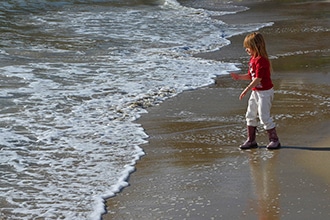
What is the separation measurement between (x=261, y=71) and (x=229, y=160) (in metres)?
0.91

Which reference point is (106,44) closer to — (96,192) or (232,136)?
(232,136)

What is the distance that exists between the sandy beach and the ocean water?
24 centimetres

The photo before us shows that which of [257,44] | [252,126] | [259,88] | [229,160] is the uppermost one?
[257,44]

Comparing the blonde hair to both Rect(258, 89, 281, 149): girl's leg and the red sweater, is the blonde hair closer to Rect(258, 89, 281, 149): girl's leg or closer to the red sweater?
the red sweater

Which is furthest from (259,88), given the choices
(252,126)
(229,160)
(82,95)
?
(82,95)

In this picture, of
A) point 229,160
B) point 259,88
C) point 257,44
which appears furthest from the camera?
point 259,88

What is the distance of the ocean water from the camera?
19.0 feet

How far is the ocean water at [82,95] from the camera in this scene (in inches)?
227

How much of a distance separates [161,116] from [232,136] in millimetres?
1379

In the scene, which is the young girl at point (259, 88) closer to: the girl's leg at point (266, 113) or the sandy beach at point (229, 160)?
the girl's leg at point (266, 113)

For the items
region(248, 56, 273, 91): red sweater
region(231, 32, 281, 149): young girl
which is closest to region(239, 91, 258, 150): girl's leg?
region(231, 32, 281, 149): young girl

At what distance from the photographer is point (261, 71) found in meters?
6.60

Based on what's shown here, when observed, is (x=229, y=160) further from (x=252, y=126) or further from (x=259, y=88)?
(x=259, y=88)

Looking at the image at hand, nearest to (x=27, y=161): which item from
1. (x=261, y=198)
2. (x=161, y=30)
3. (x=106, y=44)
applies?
(x=261, y=198)
